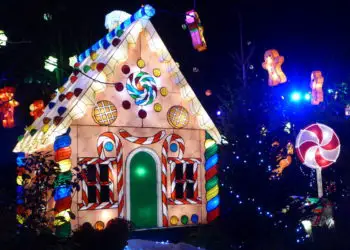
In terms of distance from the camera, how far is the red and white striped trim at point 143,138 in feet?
39.4

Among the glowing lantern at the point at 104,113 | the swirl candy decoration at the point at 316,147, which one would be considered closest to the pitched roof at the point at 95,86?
the glowing lantern at the point at 104,113

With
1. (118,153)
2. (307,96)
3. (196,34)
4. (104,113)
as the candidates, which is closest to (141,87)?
(104,113)

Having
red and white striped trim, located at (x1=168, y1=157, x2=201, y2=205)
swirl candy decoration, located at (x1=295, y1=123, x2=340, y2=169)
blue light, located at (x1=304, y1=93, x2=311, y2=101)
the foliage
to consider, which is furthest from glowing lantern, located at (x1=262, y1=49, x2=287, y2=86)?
the foliage

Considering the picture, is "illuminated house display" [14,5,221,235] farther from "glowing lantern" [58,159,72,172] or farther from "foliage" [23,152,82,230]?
"foliage" [23,152,82,230]

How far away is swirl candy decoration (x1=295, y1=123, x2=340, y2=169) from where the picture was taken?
11.1 meters

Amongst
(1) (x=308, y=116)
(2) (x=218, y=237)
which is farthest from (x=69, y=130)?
(1) (x=308, y=116)

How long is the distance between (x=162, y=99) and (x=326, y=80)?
1514cm

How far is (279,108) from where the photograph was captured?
9.36 meters

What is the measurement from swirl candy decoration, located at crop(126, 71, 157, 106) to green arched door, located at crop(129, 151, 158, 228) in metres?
1.48

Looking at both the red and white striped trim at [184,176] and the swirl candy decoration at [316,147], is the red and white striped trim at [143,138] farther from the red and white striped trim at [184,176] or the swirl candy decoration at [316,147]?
the swirl candy decoration at [316,147]

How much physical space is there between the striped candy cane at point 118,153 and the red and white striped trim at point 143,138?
0.22 metres

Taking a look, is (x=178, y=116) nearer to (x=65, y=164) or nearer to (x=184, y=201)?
(x=184, y=201)

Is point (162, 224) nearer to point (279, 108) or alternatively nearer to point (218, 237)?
point (218, 237)

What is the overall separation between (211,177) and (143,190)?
208cm
